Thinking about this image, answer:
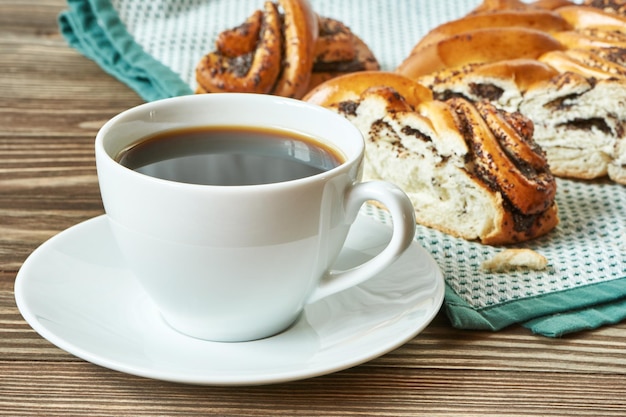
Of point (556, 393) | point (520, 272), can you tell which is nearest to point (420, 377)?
point (556, 393)

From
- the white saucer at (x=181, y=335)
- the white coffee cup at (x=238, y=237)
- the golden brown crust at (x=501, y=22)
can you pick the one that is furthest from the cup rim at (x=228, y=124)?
the golden brown crust at (x=501, y=22)

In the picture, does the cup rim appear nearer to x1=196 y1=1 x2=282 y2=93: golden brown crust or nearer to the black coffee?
the black coffee

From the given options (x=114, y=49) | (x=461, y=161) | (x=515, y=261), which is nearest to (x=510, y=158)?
(x=461, y=161)

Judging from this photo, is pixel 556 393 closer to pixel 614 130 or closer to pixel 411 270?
pixel 411 270

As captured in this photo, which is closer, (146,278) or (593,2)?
(146,278)

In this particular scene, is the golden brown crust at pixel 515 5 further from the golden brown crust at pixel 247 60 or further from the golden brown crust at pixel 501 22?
the golden brown crust at pixel 247 60

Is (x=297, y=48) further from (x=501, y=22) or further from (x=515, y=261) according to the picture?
(x=515, y=261)
